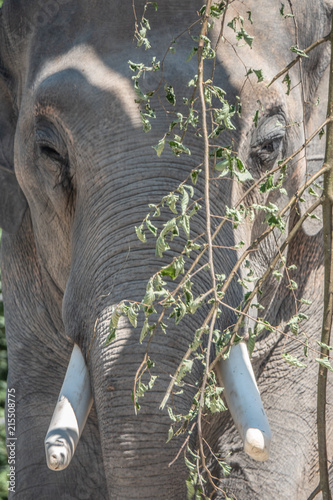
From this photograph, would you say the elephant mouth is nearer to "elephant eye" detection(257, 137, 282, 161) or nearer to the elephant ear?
"elephant eye" detection(257, 137, 282, 161)

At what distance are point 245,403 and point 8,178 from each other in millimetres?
1664

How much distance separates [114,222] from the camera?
2801 millimetres

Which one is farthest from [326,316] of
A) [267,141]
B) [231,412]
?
[267,141]

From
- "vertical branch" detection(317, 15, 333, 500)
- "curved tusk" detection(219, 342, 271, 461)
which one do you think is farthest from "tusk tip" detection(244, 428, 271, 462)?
"vertical branch" detection(317, 15, 333, 500)

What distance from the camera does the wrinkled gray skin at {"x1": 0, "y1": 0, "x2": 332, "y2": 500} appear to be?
8.32ft

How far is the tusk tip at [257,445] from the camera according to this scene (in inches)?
90.9

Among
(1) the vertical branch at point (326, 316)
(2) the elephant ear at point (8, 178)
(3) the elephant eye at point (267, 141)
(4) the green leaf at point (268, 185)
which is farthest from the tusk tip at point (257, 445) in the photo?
(2) the elephant ear at point (8, 178)

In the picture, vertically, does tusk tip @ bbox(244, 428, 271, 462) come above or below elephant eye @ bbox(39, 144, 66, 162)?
below

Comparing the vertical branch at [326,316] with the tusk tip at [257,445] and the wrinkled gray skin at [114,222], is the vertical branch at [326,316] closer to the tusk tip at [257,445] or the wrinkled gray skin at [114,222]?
the tusk tip at [257,445]

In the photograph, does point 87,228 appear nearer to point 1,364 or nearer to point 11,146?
point 11,146

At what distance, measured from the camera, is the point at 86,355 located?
2.73 metres

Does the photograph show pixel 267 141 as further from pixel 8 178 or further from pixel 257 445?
pixel 8 178

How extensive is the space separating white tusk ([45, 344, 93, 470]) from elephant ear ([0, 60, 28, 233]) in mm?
1106

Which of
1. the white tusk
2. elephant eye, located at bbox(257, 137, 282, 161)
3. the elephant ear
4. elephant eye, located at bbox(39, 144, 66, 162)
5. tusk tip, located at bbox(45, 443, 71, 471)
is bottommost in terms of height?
Answer: tusk tip, located at bbox(45, 443, 71, 471)
